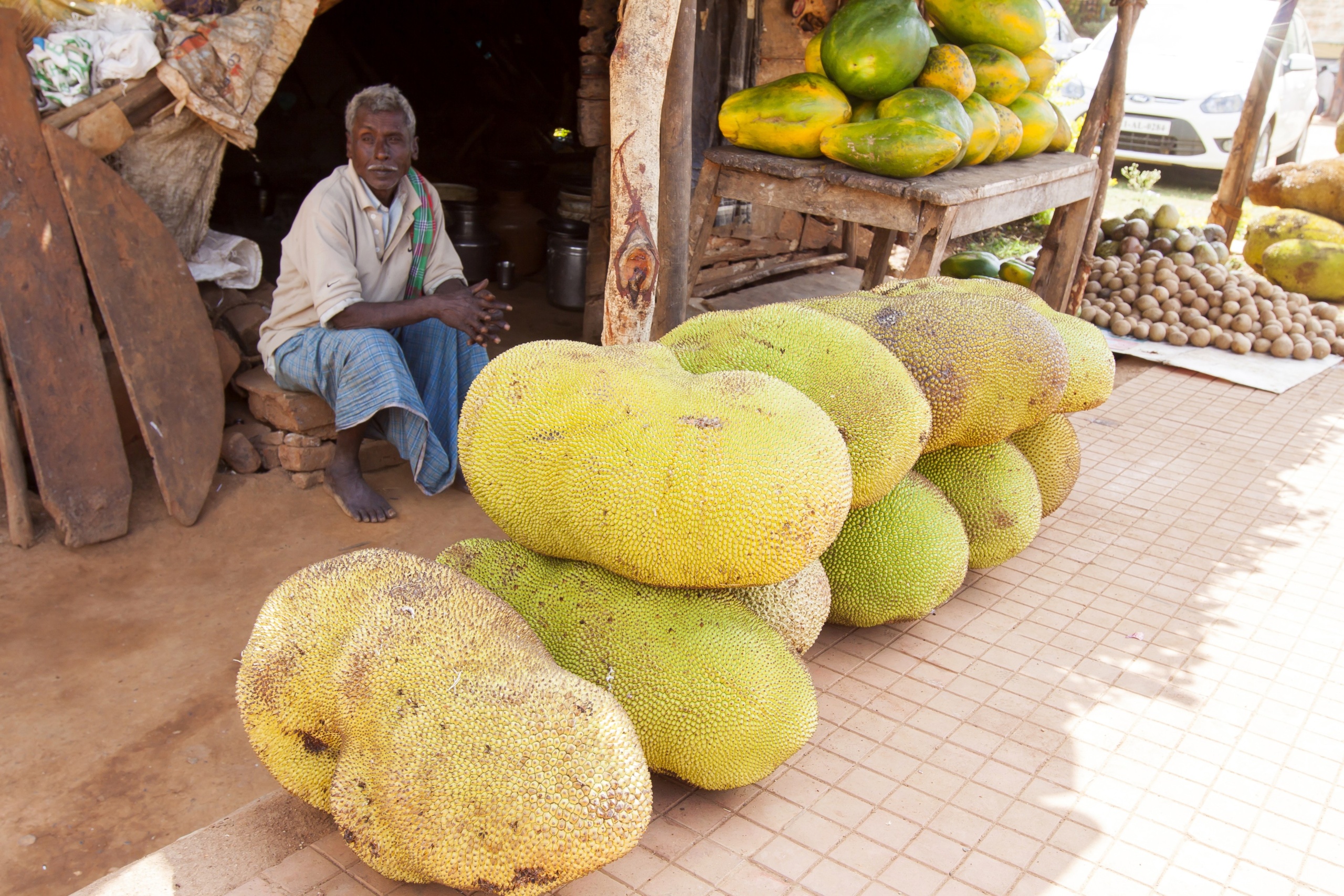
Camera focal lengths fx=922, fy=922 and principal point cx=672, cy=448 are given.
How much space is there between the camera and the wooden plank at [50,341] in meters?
2.85

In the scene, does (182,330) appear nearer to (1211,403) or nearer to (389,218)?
(389,218)

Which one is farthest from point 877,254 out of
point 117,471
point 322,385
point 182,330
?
point 117,471

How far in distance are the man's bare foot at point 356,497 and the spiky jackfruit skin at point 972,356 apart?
2048 mm

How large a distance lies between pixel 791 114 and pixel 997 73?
36.5 inches

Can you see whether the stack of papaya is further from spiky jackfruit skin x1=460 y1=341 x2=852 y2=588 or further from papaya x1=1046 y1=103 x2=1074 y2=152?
spiky jackfruit skin x1=460 y1=341 x2=852 y2=588

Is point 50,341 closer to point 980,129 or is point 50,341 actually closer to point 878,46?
point 878,46

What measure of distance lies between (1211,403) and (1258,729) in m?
2.51

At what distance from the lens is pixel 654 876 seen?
4.49 feet

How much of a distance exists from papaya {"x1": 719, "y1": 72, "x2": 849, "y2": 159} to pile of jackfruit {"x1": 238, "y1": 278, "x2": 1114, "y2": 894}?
178 cm

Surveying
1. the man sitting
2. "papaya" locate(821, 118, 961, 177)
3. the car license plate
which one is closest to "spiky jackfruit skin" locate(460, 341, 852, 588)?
the man sitting

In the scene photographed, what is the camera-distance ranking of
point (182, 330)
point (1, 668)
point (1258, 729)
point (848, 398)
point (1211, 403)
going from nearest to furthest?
point (848, 398) → point (1258, 729) → point (1, 668) → point (182, 330) → point (1211, 403)

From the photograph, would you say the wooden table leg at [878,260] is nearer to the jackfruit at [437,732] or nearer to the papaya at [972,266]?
the papaya at [972,266]

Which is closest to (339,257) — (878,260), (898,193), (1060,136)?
(898,193)

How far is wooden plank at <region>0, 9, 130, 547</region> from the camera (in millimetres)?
2848
